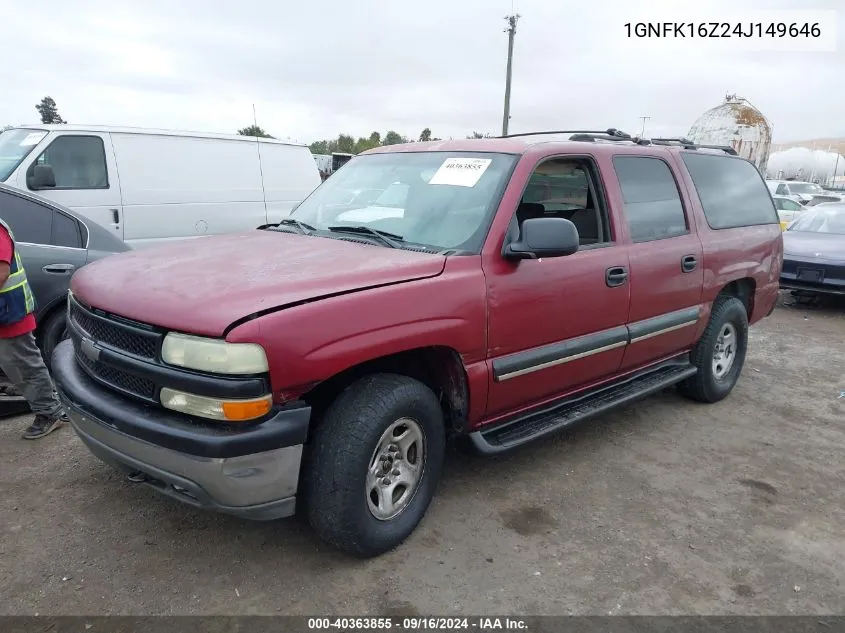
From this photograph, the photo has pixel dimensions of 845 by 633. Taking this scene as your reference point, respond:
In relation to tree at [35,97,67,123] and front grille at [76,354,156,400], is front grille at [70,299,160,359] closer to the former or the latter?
front grille at [76,354,156,400]

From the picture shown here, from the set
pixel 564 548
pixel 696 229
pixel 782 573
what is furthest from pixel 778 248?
pixel 564 548

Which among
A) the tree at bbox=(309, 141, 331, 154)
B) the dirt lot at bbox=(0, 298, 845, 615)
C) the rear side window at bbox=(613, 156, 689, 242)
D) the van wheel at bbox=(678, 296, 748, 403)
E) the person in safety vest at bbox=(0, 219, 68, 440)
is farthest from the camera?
the tree at bbox=(309, 141, 331, 154)

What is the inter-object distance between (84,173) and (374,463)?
583cm

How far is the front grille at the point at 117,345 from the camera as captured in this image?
2422 mm

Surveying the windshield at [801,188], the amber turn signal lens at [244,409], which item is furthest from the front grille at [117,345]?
the windshield at [801,188]

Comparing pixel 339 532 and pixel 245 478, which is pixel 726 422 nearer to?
pixel 339 532

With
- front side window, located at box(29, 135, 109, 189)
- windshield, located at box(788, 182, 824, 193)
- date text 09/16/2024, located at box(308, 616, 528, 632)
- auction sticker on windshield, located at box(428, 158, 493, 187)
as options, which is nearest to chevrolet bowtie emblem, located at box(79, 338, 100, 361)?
date text 09/16/2024, located at box(308, 616, 528, 632)

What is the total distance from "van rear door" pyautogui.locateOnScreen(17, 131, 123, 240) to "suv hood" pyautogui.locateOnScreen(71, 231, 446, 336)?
4.23 metres

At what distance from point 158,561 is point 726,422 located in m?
3.91

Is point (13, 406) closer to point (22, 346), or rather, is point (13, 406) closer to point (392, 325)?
point (22, 346)

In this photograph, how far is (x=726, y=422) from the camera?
183 inches

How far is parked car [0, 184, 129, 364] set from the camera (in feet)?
14.0

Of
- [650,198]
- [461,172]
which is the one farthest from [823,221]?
[461,172]

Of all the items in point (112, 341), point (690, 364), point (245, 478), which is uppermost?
point (112, 341)
